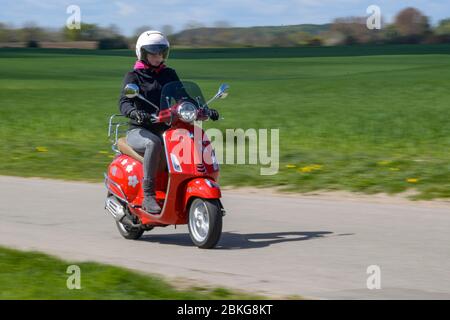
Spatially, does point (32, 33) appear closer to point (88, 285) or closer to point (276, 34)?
point (276, 34)

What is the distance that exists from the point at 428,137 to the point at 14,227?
12.8 m

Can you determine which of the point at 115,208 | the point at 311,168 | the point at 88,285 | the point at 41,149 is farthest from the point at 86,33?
the point at 88,285

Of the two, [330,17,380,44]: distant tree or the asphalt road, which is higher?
[330,17,380,44]: distant tree

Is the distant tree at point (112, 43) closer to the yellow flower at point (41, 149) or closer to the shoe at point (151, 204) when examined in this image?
the yellow flower at point (41, 149)

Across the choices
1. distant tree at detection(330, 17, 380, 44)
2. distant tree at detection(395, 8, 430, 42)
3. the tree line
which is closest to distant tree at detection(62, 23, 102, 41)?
the tree line

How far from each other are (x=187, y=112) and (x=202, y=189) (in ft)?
2.19

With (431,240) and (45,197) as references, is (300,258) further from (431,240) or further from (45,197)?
(45,197)

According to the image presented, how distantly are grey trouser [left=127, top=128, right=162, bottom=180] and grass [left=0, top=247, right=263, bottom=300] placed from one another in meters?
1.43

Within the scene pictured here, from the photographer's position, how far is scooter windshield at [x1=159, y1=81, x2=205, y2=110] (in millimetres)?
9391

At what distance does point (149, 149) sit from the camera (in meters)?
9.38

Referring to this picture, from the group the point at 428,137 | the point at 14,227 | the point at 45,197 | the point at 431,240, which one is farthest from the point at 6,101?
the point at 431,240

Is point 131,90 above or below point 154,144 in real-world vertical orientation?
above

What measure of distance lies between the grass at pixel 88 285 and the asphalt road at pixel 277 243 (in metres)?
0.34

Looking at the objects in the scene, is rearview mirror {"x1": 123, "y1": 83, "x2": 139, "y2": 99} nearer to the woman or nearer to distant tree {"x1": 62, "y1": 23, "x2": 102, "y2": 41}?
the woman
